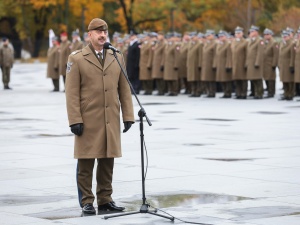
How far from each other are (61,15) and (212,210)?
7330 cm

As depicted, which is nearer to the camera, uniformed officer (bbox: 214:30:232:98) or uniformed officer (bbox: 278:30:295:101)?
uniformed officer (bbox: 278:30:295:101)

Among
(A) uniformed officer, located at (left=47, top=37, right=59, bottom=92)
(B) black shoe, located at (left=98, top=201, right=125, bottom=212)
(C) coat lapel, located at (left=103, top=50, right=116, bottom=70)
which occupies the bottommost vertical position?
(A) uniformed officer, located at (left=47, top=37, right=59, bottom=92)

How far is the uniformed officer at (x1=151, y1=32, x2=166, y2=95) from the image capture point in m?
33.2

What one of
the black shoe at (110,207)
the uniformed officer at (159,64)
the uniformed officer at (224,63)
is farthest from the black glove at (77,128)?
the uniformed officer at (159,64)

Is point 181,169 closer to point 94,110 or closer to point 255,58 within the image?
point 94,110

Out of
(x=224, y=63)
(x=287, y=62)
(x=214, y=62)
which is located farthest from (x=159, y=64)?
(x=287, y=62)

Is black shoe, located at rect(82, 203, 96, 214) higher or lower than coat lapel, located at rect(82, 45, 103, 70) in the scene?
lower

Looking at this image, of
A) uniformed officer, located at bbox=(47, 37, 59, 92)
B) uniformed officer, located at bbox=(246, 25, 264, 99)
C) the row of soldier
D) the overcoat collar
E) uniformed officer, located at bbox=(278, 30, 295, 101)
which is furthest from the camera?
uniformed officer, located at bbox=(47, 37, 59, 92)

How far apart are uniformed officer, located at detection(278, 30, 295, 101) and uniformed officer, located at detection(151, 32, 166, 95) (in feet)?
17.8

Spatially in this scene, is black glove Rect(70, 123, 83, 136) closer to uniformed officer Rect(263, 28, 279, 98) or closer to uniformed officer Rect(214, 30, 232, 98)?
uniformed officer Rect(263, 28, 279, 98)

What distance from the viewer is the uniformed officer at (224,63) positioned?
30.4 m

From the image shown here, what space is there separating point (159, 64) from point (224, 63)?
10.9ft

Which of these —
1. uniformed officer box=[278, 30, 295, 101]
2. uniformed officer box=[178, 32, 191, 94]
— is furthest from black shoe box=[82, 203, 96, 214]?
Result: uniformed officer box=[178, 32, 191, 94]

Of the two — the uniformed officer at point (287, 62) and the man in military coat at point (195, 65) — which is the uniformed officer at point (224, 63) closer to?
the man in military coat at point (195, 65)
